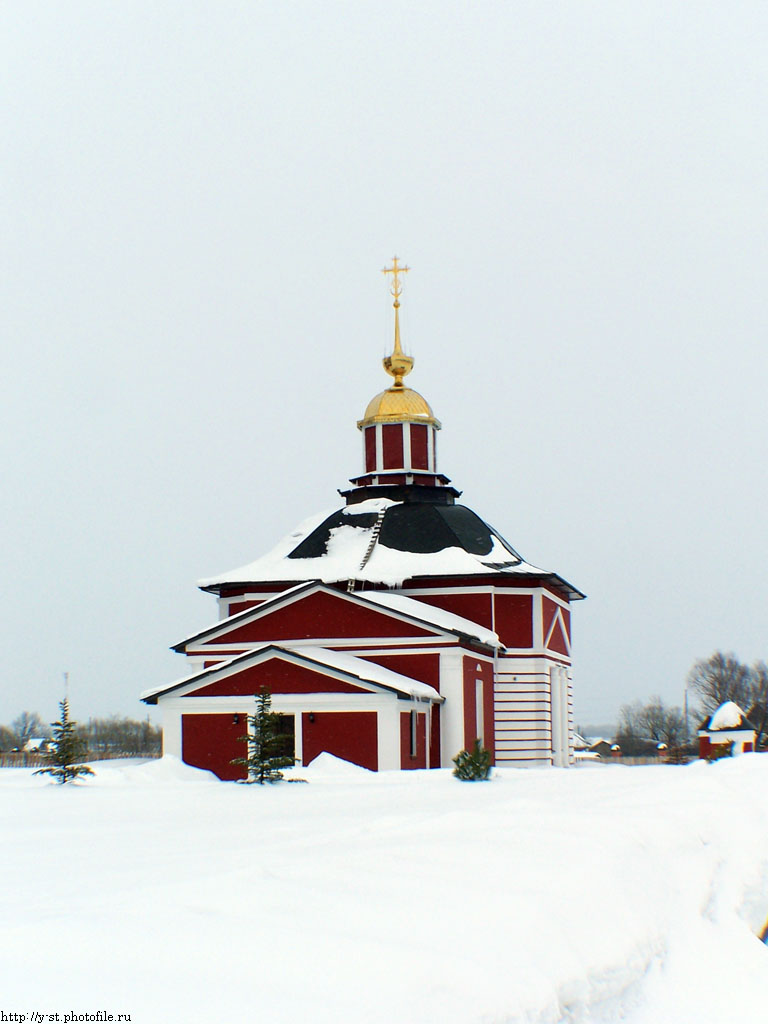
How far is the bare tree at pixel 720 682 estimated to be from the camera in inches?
4252

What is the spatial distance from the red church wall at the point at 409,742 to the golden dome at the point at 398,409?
52.9ft

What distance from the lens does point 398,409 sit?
47.8 metres

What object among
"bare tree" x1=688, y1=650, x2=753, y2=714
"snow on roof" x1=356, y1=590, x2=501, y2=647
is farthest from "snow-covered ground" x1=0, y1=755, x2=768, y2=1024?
"bare tree" x1=688, y1=650, x2=753, y2=714

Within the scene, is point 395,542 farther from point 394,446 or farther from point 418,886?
point 418,886

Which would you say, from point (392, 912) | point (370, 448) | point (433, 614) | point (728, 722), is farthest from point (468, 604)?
point (392, 912)

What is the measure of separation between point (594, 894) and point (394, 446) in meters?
37.0

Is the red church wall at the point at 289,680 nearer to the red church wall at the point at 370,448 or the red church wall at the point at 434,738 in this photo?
the red church wall at the point at 434,738

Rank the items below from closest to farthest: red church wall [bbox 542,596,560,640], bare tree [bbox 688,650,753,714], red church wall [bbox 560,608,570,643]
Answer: red church wall [bbox 542,596,560,640]
red church wall [bbox 560,608,570,643]
bare tree [bbox 688,650,753,714]

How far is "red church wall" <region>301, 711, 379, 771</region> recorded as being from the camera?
31516 millimetres

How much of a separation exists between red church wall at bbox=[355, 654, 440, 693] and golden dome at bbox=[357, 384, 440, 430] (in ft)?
44.9

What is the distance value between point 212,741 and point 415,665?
6.76 m

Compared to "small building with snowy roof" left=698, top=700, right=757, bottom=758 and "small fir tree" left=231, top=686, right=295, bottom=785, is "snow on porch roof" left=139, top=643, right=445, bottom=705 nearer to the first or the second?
"small fir tree" left=231, top=686, right=295, bottom=785

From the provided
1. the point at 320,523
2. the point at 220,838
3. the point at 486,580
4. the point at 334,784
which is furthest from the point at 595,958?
the point at 320,523

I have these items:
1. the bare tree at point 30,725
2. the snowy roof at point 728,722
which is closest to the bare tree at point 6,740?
the bare tree at point 30,725
